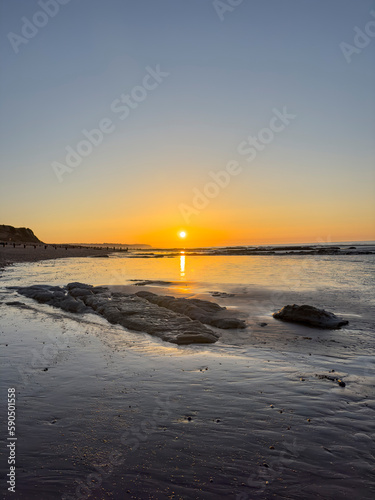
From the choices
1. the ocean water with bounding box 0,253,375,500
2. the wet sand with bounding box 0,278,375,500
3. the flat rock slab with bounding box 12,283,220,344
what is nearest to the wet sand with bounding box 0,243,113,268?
the flat rock slab with bounding box 12,283,220,344

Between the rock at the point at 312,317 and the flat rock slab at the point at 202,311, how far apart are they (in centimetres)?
207

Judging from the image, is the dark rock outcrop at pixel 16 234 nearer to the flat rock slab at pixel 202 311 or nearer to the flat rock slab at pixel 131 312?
the flat rock slab at pixel 131 312

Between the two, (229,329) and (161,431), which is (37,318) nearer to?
(229,329)

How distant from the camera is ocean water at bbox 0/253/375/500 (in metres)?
3.63

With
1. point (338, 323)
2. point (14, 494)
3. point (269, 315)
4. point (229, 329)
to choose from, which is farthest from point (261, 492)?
point (269, 315)

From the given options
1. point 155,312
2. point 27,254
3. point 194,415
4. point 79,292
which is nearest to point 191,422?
point 194,415

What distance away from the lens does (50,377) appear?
6648 mm

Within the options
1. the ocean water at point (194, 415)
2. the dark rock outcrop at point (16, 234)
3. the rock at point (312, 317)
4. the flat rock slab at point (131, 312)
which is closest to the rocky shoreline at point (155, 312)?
the flat rock slab at point (131, 312)

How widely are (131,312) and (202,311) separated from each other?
283 centimetres

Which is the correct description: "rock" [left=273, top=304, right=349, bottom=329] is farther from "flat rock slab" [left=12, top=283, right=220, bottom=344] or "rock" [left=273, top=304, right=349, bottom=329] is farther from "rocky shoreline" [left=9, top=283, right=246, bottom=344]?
"flat rock slab" [left=12, top=283, right=220, bottom=344]

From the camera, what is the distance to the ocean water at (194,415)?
3.63 m

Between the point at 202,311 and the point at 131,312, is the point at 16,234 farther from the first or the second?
the point at 202,311

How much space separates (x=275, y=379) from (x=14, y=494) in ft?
15.8

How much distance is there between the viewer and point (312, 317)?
11930 millimetres
